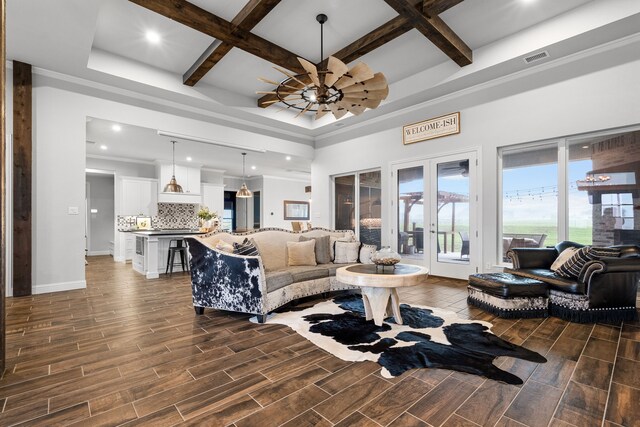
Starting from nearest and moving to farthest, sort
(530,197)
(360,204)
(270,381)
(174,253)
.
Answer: (270,381) < (530,197) < (174,253) < (360,204)

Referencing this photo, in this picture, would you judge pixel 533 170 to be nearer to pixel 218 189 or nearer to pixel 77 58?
pixel 77 58

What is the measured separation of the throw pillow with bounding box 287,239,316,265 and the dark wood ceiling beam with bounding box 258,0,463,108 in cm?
271

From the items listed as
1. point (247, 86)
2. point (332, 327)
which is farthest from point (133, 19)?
point (332, 327)

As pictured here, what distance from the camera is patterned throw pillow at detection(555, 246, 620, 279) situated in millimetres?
3162

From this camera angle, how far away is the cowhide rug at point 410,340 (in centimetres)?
223

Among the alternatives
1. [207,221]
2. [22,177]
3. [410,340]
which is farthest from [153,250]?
[410,340]

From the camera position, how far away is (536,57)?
4.08 m

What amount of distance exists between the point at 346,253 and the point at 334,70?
2506 mm

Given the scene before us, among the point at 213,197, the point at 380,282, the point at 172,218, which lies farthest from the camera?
the point at 213,197

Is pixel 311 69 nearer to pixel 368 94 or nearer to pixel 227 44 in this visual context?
pixel 368 94

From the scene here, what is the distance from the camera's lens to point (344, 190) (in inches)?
299

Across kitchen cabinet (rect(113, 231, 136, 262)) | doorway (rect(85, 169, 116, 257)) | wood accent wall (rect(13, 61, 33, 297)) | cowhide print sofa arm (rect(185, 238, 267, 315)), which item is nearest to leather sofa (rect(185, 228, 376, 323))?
cowhide print sofa arm (rect(185, 238, 267, 315))

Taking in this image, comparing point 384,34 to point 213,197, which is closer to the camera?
point 384,34

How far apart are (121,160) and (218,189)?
9.42 feet
